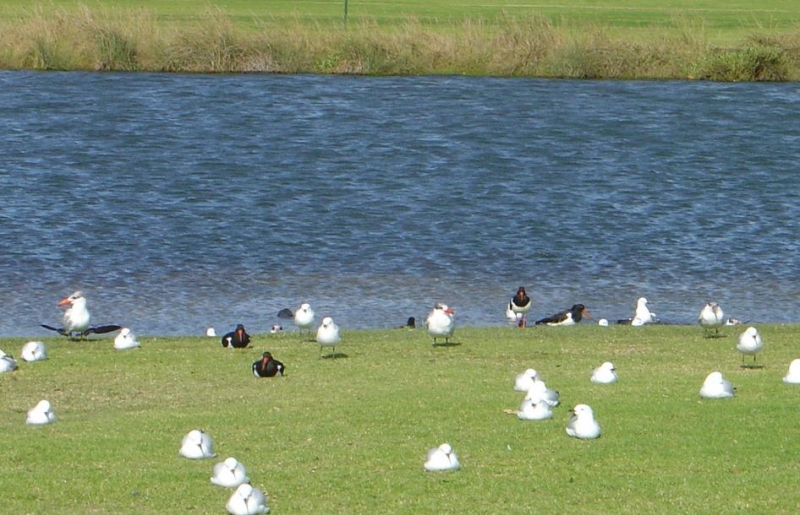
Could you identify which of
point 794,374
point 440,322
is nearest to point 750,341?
point 794,374

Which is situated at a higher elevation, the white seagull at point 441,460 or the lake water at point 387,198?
the white seagull at point 441,460

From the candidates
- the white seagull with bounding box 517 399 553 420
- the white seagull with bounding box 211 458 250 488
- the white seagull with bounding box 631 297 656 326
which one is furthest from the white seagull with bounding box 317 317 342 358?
the white seagull with bounding box 631 297 656 326

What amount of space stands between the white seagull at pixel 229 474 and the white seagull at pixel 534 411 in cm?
372

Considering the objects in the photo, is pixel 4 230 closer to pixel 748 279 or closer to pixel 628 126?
pixel 748 279

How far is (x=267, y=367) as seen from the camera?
18.4m

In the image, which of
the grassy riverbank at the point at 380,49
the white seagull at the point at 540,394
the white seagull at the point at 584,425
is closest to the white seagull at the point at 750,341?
the white seagull at the point at 540,394

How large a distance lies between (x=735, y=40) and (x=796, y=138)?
47.5 ft

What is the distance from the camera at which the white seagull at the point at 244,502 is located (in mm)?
11750

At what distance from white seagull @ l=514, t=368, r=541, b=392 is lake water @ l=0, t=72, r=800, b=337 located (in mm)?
8587

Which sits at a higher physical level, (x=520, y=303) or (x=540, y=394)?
(x=540, y=394)

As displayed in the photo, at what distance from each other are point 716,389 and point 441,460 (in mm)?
4354

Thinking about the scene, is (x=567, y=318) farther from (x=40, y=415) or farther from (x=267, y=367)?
(x=40, y=415)

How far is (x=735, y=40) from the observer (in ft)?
208

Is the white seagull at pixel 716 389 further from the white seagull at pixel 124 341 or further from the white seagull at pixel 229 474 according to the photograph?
the white seagull at pixel 124 341
